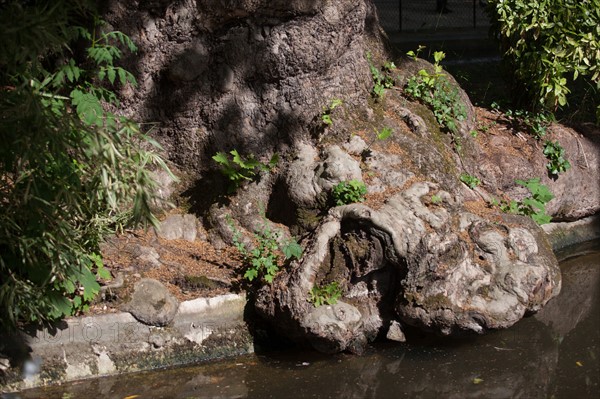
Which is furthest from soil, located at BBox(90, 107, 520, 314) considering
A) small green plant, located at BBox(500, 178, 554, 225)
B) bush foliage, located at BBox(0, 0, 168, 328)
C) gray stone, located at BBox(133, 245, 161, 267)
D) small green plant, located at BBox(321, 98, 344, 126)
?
small green plant, located at BBox(500, 178, 554, 225)

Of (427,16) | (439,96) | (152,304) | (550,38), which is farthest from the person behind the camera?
(427,16)

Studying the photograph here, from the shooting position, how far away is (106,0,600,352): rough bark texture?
6961 mm

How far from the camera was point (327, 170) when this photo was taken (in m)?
7.60

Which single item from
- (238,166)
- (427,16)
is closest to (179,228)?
(238,166)

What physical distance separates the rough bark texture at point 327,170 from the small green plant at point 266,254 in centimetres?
11

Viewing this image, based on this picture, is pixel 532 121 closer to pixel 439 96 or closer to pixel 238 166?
pixel 439 96

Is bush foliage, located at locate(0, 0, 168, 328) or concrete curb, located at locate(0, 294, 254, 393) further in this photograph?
concrete curb, located at locate(0, 294, 254, 393)

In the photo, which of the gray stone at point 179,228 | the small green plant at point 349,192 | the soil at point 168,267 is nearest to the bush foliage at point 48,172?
the soil at point 168,267

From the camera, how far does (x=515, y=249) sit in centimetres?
727

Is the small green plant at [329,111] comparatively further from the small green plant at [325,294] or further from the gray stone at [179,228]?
the small green plant at [325,294]

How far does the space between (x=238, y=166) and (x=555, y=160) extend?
372 cm

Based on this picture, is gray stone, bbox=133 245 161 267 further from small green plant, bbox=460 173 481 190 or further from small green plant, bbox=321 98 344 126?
small green plant, bbox=460 173 481 190

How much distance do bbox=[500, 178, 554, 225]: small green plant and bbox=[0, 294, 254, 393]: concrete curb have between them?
282 cm

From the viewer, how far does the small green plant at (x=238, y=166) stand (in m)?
7.66
